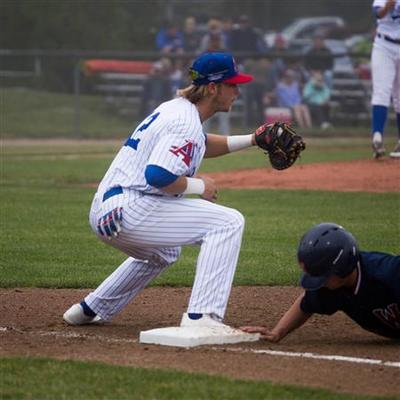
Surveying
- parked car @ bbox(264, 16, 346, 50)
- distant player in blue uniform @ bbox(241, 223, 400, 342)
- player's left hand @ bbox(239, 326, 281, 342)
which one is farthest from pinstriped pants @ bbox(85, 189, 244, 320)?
parked car @ bbox(264, 16, 346, 50)

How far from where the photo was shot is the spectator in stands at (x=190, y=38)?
946 inches

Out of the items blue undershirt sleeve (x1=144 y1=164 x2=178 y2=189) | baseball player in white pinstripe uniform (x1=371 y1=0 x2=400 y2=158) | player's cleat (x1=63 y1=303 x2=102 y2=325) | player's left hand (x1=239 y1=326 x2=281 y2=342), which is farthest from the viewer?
baseball player in white pinstripe uniform (x1=371 y1=0 x2=400 y2=158)

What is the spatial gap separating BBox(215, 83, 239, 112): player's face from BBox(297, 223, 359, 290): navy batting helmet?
37.1 inches

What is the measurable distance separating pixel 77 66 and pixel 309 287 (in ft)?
56.7

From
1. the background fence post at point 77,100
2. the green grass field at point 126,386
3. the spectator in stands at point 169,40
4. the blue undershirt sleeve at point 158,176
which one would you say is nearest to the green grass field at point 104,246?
the green grass field at point 126,386

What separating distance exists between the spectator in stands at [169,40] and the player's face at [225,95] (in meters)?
17.8

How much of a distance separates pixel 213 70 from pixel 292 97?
1649cm

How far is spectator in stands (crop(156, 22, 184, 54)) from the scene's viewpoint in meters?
23.7

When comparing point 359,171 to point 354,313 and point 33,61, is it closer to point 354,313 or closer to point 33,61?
point 354,313

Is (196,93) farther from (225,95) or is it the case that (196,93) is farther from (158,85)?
(158,85)

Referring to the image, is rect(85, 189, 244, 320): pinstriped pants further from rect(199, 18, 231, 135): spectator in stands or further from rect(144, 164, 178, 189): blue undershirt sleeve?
rect(199, 18, 231, 135): spectator in stands

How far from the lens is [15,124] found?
73.2ft

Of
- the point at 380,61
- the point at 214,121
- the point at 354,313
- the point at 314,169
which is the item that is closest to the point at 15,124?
the point at 214,121

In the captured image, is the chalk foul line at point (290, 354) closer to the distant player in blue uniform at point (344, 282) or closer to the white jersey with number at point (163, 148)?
the distant player in blue uniform at point (344, 282)
